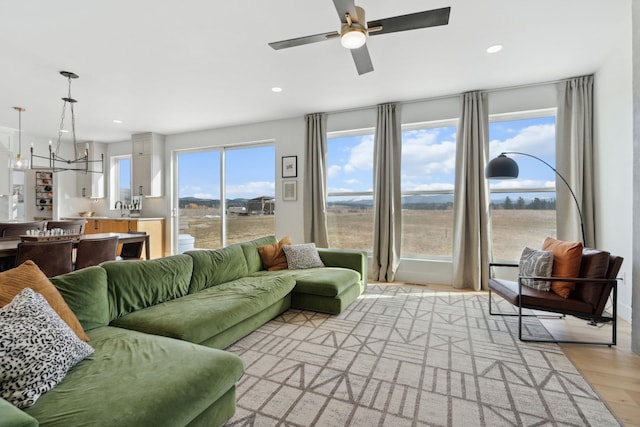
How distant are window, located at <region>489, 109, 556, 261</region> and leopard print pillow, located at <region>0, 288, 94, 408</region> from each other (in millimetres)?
4702

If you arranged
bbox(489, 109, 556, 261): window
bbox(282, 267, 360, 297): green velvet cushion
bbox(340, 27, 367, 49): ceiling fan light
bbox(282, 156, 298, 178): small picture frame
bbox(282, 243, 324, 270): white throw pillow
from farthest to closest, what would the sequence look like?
bbox(282, 156, 298, 178): small picture frame < bbox(489, 109, 556, 261): window < bbox(282, 243, 324, 270): white throw pillow < bbox(282, 267, 360, 297): green velvet cushion < bbox(340, 27, 367, 49): ceiling fan light

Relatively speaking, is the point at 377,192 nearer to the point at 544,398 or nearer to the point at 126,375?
the point at 544,398

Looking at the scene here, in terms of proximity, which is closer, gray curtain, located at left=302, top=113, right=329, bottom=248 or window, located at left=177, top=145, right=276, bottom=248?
gray curtain, located at left=302, top=113, right=329, bottom=248

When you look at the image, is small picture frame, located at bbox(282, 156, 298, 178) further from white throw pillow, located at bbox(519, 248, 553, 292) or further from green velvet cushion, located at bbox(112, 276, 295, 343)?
white throw pillow, located at bbox(519, 248, 553, 292)

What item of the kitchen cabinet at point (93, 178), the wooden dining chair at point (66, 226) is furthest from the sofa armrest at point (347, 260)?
the kitchen cabinet at point (93, 178)

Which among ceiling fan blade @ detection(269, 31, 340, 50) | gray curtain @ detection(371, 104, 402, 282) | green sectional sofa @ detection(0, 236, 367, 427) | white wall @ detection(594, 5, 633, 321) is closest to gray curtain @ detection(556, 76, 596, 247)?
white wall @ detection(594, 5, 633, 321)

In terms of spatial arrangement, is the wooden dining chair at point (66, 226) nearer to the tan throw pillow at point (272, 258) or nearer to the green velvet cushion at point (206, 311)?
the tan throw pillow at point (272, 258)

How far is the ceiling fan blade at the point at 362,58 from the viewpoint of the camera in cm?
234

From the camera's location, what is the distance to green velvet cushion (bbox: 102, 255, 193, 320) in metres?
2.18

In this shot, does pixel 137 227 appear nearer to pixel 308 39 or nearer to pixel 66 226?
pixel 66 226

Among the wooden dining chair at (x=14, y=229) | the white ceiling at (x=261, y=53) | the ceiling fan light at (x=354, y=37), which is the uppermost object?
the white ceiling at (x=261, y=53)

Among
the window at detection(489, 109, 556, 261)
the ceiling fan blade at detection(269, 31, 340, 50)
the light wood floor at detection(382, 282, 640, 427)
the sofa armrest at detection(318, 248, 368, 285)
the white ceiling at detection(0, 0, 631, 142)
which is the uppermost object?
the white ceiling at detection(0, 0, 631, 142)

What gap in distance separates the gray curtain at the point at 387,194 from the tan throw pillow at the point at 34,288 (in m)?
3.77

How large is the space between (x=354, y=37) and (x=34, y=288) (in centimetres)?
238
